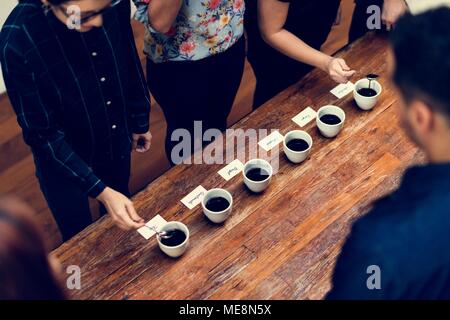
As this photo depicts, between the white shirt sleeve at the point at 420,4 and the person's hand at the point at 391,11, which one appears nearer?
the person's hand at the point at 391,11

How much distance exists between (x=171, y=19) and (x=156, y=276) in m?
0.88

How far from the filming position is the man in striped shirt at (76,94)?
1.52 m

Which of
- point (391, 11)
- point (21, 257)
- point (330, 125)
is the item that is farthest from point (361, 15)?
point (21, 257)

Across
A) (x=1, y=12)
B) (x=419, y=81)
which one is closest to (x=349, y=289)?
(x=419, y=81)

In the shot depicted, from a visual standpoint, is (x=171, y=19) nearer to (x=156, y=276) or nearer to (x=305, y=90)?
(x=305, y=90)

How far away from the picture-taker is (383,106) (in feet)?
6.79

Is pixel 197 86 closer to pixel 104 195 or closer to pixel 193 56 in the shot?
pixel 193 56

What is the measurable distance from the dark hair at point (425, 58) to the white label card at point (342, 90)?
106 centimetres

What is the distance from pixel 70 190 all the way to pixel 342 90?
3.68 feet

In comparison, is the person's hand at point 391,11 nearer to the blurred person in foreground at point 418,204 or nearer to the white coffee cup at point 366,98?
the white coffee cup at point 366,98

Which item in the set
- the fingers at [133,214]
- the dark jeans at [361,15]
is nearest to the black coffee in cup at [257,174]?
the fingers at [133,214]

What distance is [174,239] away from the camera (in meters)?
1.68

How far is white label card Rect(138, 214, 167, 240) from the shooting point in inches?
67.9

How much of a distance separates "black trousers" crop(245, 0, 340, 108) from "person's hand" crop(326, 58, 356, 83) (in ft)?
0.72
